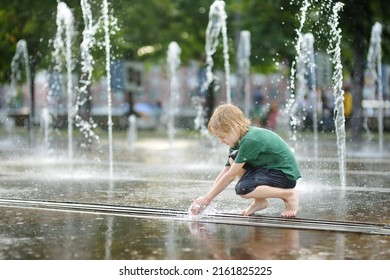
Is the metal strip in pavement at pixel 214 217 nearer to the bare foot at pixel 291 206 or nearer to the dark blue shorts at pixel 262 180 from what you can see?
the bare foot at pixel 291 206

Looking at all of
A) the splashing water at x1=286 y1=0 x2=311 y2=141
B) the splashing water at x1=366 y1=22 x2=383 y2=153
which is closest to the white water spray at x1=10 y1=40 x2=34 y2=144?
the splashing water at x1=286 y1=0 x2=311 y2=141

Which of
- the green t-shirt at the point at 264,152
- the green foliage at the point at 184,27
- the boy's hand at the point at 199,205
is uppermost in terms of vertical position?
the green foliage at the point at 184,27

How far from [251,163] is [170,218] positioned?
2.68 ft

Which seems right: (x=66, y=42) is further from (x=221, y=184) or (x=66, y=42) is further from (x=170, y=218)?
(x=221, y=184)

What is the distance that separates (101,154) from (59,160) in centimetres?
193

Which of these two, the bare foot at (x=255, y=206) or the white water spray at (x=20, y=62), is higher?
the white water spray at (x=20, y=62)

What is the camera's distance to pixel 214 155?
650 inches

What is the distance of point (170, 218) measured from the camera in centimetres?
664

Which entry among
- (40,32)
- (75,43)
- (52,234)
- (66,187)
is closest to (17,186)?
(66,187)

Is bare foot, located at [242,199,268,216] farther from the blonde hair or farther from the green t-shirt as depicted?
the blonde hair

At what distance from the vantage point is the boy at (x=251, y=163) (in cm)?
634

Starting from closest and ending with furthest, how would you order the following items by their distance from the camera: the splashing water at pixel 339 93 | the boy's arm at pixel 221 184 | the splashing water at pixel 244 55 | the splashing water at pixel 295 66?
the boy's arm at pixel 221 184 → the splashing water at pixel 339 93 → the splashing water at pixel 295 66 → the splashing water at pixel 244 55

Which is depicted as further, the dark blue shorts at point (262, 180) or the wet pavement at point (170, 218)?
the dark blue shorts at point (262, 180)

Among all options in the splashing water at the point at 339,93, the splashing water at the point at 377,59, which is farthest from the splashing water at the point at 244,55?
the splashing water at the point at 339,93
